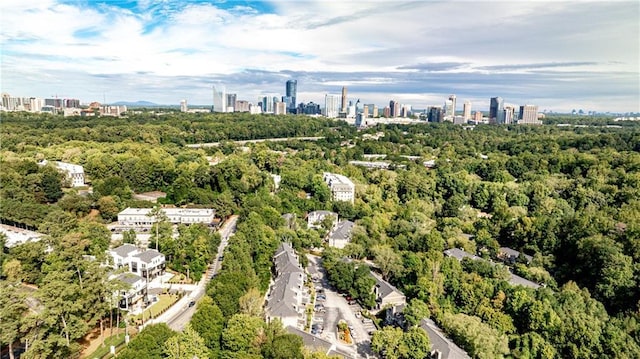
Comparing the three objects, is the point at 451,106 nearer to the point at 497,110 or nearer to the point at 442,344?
the point at 497,110

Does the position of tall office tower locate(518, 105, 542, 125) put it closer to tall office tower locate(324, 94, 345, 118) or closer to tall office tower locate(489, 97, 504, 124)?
tall office tower locate(489, 97, 504, 124)

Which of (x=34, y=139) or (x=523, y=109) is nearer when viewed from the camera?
(x=34, y=139)

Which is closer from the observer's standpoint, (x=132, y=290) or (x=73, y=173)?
(x=132, y=290)

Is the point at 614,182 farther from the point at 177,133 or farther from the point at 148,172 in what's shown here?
the point at 177,133

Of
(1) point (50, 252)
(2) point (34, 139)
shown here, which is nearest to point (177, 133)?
(2) point (34, 139)

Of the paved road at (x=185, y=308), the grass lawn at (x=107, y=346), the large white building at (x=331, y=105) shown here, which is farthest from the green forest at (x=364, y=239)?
the large white building at (x=331, y=105)

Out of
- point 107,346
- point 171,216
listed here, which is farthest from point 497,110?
point 107,346
